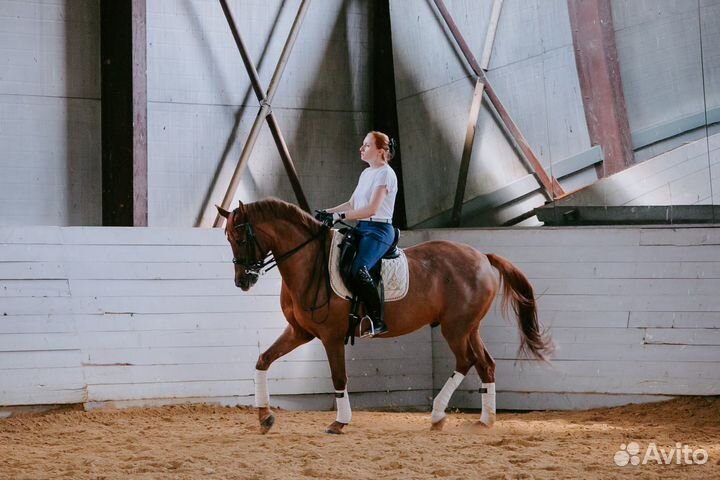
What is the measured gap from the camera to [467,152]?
7906 millimetres

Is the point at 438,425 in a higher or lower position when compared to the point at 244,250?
lower

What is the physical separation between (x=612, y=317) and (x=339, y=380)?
7.93ft

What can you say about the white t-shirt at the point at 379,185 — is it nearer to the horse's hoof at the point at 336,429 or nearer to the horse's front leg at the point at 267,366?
the horse's front leg at the point at 267,366

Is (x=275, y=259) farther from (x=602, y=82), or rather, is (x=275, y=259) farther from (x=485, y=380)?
(x=602, y=82)

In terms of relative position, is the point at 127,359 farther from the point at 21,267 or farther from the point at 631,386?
the point at 631,386

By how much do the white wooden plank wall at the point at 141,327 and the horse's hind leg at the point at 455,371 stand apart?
1542 mm

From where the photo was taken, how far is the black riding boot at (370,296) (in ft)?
18.9

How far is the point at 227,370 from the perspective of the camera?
23.2ft

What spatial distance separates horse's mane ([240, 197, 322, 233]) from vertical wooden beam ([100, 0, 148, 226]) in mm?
1864

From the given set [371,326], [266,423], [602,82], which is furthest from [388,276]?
[602,82]

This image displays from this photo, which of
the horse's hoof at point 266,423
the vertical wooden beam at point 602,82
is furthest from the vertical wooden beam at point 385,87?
the horse's hoof at point 266,423

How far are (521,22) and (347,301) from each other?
3249 millimetres

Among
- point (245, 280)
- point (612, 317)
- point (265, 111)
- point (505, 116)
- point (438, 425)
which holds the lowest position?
point (438, 425)

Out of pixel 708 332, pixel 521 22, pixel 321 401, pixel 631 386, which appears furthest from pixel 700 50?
pixel 321 401
